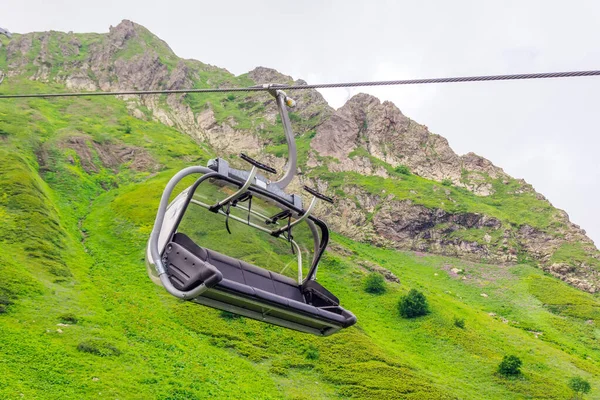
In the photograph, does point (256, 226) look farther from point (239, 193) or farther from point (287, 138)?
point (287, 138)

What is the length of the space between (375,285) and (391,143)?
77.5 meters

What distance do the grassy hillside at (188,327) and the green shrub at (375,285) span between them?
30.8 inches

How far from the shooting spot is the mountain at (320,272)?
3222 centimetres

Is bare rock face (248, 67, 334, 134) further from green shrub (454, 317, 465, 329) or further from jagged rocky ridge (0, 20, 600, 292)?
green shrub (454, 317, 465, 329)

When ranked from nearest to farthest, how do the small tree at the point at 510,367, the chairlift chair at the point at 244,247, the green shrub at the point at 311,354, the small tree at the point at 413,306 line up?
1. the chairlift chair at the point at 244,247
2. the green shrub at the point at 311,354
3. the small tree at the point at 510,367
4. the small tree at the point at 413,306

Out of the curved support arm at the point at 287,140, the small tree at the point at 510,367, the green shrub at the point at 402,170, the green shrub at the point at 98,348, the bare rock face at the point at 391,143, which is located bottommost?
the green shrub at the point at 98,348

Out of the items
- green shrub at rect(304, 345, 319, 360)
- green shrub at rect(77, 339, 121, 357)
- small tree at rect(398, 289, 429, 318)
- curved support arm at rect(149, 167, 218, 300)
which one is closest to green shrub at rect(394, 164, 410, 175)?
small tree at rect(398, 289, 429, 318)

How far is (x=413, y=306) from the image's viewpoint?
53594 millimetres

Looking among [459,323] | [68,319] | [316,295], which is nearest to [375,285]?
[459,323]

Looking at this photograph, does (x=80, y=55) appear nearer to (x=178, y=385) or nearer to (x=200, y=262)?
(x=178, y=385)

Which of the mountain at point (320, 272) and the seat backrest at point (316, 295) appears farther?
the mountain at point (320, 272)

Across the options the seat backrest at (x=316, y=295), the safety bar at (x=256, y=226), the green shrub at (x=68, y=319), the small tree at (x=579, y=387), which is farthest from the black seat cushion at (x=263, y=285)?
the small tree at (x=579, y=387)

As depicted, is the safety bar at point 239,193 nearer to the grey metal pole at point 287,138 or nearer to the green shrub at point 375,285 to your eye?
the grey metal pole at point 287,138

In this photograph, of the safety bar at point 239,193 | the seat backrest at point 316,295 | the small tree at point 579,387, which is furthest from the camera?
the small tree at point 579,387
